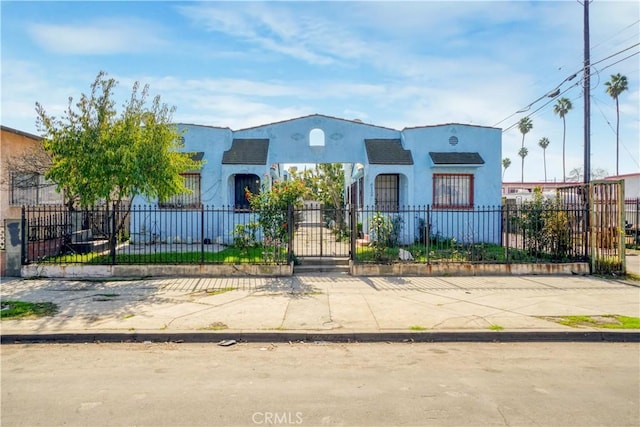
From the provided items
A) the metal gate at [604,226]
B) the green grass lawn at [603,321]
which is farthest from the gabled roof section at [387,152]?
the green grass lawn at [603,321]

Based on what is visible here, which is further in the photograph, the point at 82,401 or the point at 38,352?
the point at 38,352

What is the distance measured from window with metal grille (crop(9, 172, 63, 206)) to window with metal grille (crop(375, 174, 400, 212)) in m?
12.5

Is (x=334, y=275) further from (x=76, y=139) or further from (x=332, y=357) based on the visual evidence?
(x=76, y=139)

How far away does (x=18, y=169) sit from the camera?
50.7 feet

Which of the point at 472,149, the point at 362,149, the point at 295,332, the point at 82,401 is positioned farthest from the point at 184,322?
the point at 472,149

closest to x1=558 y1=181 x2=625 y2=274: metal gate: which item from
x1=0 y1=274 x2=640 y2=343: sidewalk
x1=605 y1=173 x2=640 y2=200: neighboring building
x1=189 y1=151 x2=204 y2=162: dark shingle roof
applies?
x1=0 y1=274 x2=640 y2=343: sidewalk

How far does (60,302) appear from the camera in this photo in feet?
27.5

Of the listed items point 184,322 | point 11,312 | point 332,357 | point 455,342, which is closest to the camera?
point 332,357

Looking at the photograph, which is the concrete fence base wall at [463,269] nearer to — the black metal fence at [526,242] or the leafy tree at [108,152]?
the black metal fence at [526,242]

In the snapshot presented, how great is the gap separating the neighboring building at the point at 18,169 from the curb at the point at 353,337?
37.5ft

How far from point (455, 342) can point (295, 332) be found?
248 centimetres

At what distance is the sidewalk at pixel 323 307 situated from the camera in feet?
21.4

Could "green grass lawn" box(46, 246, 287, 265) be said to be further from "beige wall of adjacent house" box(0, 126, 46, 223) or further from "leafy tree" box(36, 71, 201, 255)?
"beige wall of adjacent house" box(0, 126, 46, 223)

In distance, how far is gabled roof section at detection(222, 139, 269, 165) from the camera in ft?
52.3
